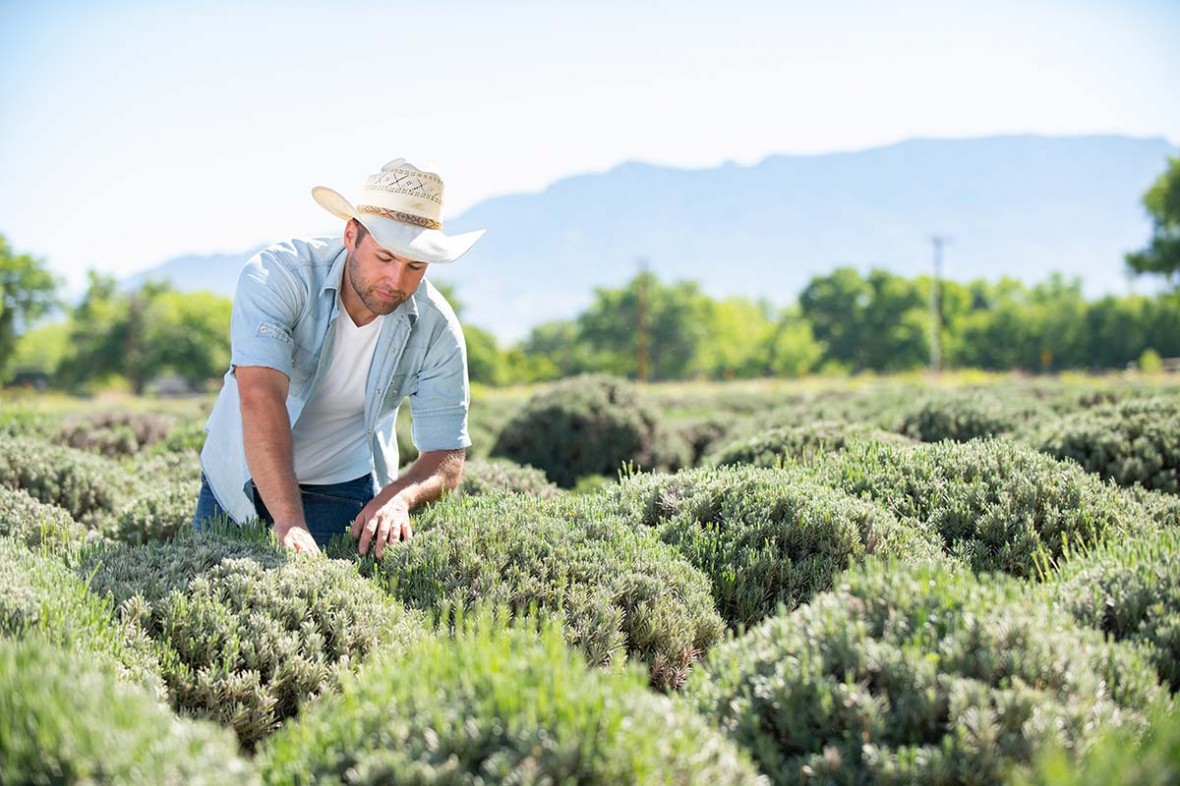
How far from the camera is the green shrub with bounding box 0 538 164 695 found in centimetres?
301

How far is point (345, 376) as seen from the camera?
477cm

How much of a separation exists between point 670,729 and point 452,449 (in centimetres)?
257

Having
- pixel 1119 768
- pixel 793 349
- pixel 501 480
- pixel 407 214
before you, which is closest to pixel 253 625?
pixel 407 214

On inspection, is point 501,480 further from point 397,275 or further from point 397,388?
point 397,275

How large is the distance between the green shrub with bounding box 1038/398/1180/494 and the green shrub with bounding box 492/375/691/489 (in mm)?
4730

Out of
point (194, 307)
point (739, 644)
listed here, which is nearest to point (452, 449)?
point (739, 644)

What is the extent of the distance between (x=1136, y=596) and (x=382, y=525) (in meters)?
2.85

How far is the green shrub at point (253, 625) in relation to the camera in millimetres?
3211

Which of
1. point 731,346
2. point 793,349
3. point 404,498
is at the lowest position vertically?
point 793,349

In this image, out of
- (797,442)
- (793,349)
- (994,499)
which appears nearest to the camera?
(994,499)

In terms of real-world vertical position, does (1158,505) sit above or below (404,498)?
below

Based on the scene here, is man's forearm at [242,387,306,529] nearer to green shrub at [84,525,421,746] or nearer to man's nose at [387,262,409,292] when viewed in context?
green shrub at [84,525,421,746]

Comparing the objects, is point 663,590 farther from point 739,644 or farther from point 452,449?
point 452,449

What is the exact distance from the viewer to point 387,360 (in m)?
4.66
